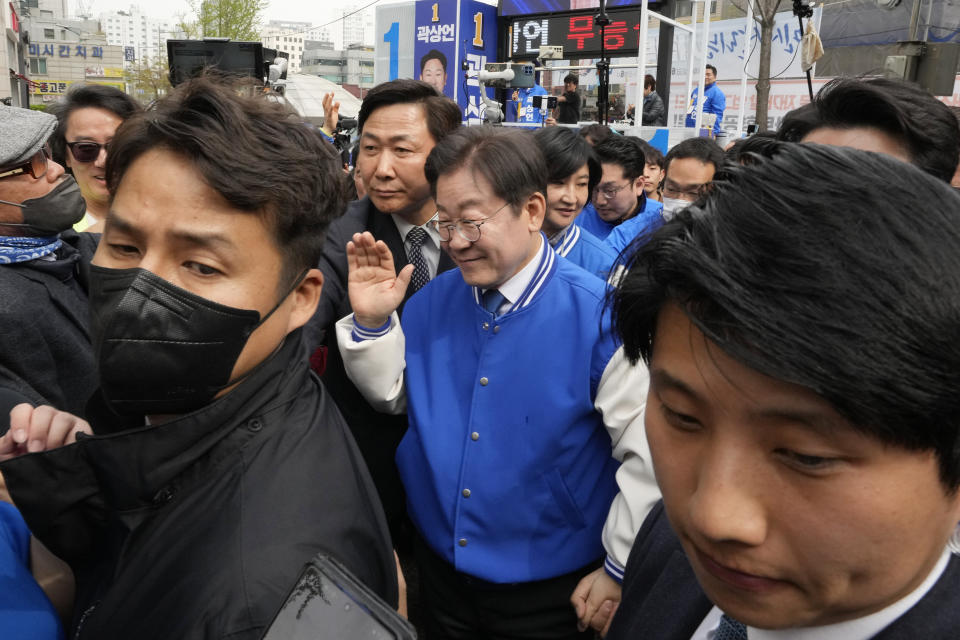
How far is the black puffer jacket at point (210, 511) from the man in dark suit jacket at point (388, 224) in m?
1.17

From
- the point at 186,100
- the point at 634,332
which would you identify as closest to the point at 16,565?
the point at 186,100

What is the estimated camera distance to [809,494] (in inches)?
29.5

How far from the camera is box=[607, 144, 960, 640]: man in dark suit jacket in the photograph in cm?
72

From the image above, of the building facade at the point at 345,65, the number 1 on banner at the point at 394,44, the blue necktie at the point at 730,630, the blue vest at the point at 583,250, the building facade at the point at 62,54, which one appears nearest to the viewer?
the blue necktie at the point at 730,630

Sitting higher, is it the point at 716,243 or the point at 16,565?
the point at 716,243

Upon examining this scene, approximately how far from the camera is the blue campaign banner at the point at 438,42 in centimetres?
1673

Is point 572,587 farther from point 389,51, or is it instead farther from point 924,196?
point 389,51

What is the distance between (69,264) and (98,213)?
1.47 meters

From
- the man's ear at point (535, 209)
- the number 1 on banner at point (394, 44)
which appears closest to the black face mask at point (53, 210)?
the man's ear at point (535, 209)

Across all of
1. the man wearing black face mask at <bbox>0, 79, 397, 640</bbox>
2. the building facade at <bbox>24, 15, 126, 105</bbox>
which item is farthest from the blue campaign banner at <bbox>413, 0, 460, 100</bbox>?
the building facade at <bbox>24, 15, 126, 105</bbox>

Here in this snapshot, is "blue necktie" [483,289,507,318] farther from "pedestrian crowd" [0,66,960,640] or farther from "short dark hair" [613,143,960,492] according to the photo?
"short dark hair" [613,143,960,492]

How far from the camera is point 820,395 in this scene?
730mm

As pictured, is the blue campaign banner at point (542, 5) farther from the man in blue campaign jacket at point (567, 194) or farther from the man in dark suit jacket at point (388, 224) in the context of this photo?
the man in dark suit jacket at point (388, 224)

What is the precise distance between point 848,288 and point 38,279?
8.17 ft
